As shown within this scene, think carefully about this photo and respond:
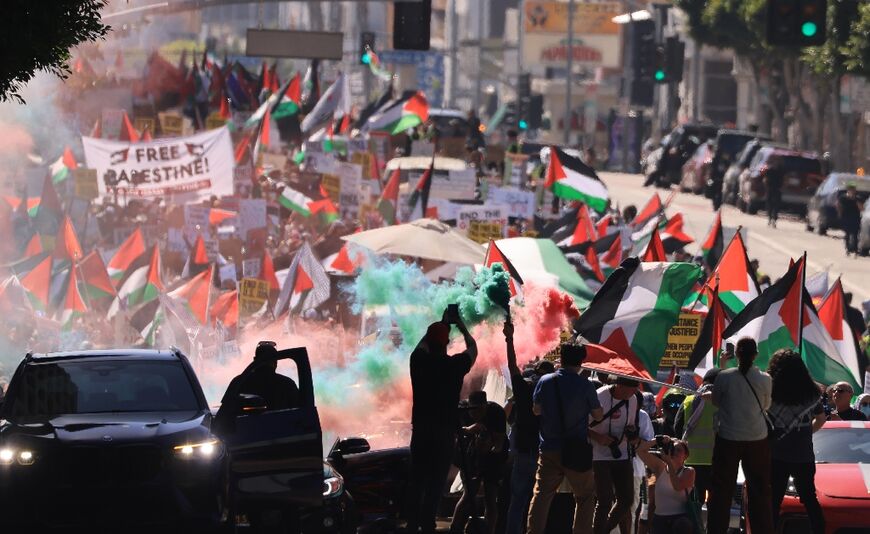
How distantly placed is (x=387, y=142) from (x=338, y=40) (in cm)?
295

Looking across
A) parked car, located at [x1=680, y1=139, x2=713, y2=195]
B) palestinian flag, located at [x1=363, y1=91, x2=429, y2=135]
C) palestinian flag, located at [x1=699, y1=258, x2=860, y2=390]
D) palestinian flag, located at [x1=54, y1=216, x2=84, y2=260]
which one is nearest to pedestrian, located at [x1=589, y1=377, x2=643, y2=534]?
palestinian flag, located at [x1=699, y1=258, x2=860, y2=390]

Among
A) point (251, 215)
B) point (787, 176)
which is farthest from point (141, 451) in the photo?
point (787, 176)

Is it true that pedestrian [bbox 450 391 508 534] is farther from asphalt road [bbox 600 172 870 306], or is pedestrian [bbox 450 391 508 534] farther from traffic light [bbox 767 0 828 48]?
asphalt road [bbox 600 172 870 306]

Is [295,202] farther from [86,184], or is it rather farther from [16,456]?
[16,456]

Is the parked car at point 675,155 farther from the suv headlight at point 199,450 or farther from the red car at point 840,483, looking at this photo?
the suv headlight at point 199,450

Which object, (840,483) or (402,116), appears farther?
(402,116)

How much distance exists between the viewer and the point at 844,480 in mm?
11953

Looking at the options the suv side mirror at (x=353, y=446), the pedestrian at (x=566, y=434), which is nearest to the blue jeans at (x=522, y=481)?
the pedestrian at (x=566, y=434)

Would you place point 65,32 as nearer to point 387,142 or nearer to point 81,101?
point 387,142

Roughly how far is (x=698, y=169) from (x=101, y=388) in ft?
138

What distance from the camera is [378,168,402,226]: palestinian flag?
88.5 feet

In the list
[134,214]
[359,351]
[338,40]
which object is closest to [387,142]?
[338,40]

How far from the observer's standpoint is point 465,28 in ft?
555

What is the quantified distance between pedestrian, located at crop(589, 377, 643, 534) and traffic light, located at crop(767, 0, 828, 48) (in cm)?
1321
